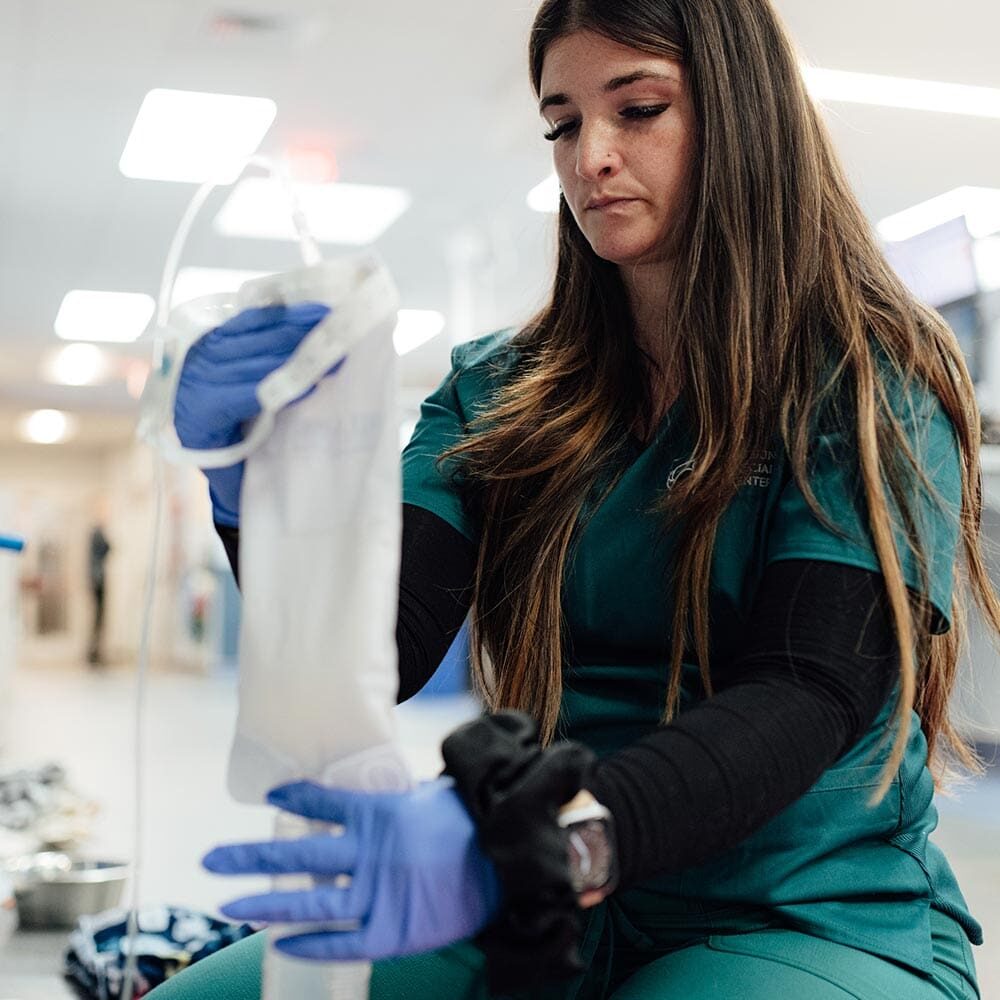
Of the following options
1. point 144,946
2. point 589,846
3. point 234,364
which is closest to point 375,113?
point 144,946

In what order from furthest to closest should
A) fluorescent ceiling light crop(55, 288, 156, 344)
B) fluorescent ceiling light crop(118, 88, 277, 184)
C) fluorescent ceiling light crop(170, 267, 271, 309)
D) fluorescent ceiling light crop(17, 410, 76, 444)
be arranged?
1. fluorescent ceiling light crop(17, 410, 76, 444)
2. fluorescent ceiling light crop(55, 288, 156, 344)
3. fluorescent ceiling light crop(170, 267, 271, 309)
4. fluorescent ceiling light crop(118, 88, 277, 184)

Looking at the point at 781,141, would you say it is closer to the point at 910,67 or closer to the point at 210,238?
the point at 910,67

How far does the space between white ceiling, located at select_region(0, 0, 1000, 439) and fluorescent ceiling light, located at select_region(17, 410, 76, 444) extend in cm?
697

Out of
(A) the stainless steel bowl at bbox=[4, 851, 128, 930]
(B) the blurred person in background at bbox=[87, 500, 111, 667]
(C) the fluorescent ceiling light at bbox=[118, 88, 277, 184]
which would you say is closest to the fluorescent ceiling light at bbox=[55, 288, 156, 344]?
(C) the fluorescent ceiling light at bbox=[118, 88, 277, 184]

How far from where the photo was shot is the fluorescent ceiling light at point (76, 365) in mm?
9078

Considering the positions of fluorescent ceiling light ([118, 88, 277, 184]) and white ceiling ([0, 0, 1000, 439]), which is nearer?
white ceiling ([0, 0, 1000, 439])

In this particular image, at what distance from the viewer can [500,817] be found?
2.30 ft

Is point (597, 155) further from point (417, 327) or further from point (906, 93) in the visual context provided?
point (417, 327)

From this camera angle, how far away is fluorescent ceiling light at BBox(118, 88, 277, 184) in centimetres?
440

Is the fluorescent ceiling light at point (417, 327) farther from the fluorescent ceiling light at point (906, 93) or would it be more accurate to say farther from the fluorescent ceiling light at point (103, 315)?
the fluorescent ceiling light at point (906, 93)

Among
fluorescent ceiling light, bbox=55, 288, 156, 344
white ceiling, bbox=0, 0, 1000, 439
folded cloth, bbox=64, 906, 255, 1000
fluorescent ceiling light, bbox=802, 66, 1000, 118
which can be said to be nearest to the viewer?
folded cloth, bbox=64, 906, 255, 1000

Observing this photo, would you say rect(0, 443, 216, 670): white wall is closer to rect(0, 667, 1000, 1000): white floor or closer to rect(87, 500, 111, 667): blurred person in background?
rect(87, 500, 111, 667): blurred person in background

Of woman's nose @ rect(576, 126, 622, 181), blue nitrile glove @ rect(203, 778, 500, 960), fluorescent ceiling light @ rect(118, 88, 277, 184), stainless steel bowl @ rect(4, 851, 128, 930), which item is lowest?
stainless steel bowl @ rect(4, 851, 128, 930)

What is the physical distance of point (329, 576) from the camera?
2.62ft
